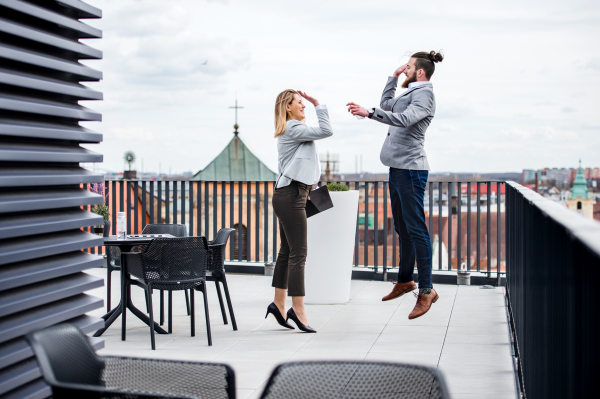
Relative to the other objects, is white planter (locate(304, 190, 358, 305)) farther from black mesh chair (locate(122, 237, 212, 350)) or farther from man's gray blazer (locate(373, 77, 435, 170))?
black mesh chair (locate(122, 237, 212, 350))

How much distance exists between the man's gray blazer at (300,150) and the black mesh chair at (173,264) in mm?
790

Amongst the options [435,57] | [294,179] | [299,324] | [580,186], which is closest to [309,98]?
[294,179]

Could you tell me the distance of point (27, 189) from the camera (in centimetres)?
244

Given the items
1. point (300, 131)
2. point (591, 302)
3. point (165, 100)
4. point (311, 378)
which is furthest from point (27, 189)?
point (165, 100)

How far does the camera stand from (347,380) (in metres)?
1.56

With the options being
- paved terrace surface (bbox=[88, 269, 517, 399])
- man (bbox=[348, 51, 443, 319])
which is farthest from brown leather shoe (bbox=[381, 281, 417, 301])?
man (bbox=[348, 51, 443, 319])

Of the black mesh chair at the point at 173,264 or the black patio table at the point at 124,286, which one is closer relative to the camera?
the black mesh chair at the point at 173,264

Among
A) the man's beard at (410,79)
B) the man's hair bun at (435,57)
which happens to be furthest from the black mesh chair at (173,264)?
the man's hair bun at (435,57)

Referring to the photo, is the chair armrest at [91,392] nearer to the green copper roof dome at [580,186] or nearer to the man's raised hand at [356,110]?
the man's raised hand at [356,110]

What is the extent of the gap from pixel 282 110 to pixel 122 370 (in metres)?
3.29

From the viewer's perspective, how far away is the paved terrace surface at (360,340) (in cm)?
372

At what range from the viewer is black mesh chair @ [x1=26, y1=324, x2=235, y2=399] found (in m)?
1.58

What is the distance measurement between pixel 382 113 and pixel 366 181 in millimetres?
2710

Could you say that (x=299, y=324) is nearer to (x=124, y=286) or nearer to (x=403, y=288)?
(x=403, y=288)
